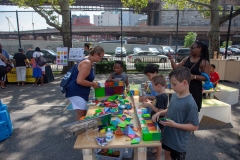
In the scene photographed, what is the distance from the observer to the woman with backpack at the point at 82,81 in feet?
8.65

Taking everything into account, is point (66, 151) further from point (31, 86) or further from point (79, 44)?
point (79, 44)

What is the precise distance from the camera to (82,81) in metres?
2.65

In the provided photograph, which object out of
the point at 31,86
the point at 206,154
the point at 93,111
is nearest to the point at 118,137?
the point at 93,111

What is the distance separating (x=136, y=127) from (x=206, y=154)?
167cm

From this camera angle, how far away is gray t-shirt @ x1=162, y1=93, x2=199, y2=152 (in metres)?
1.83

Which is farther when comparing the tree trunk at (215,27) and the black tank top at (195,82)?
the tree trunk at (215,27)

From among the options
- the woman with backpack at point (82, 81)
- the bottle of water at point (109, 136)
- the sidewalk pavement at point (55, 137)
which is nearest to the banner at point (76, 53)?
the sidewalk pavement at point (55, 137)

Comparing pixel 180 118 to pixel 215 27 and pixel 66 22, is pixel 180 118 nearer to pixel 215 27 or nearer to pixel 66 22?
pixel 215 27

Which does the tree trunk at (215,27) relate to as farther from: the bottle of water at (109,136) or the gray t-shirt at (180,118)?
the bottle of water at (109,136)

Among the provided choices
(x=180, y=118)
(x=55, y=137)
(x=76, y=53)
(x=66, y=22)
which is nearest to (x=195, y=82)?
(x=180, y=118)

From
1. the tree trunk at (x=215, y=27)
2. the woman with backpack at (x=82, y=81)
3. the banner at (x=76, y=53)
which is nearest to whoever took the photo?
the woman with backpack at (x=82, y=81)

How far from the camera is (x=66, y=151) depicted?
3.20m

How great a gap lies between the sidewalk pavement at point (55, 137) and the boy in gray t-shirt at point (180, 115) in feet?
3.66

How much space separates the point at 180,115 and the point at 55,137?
2.72m
